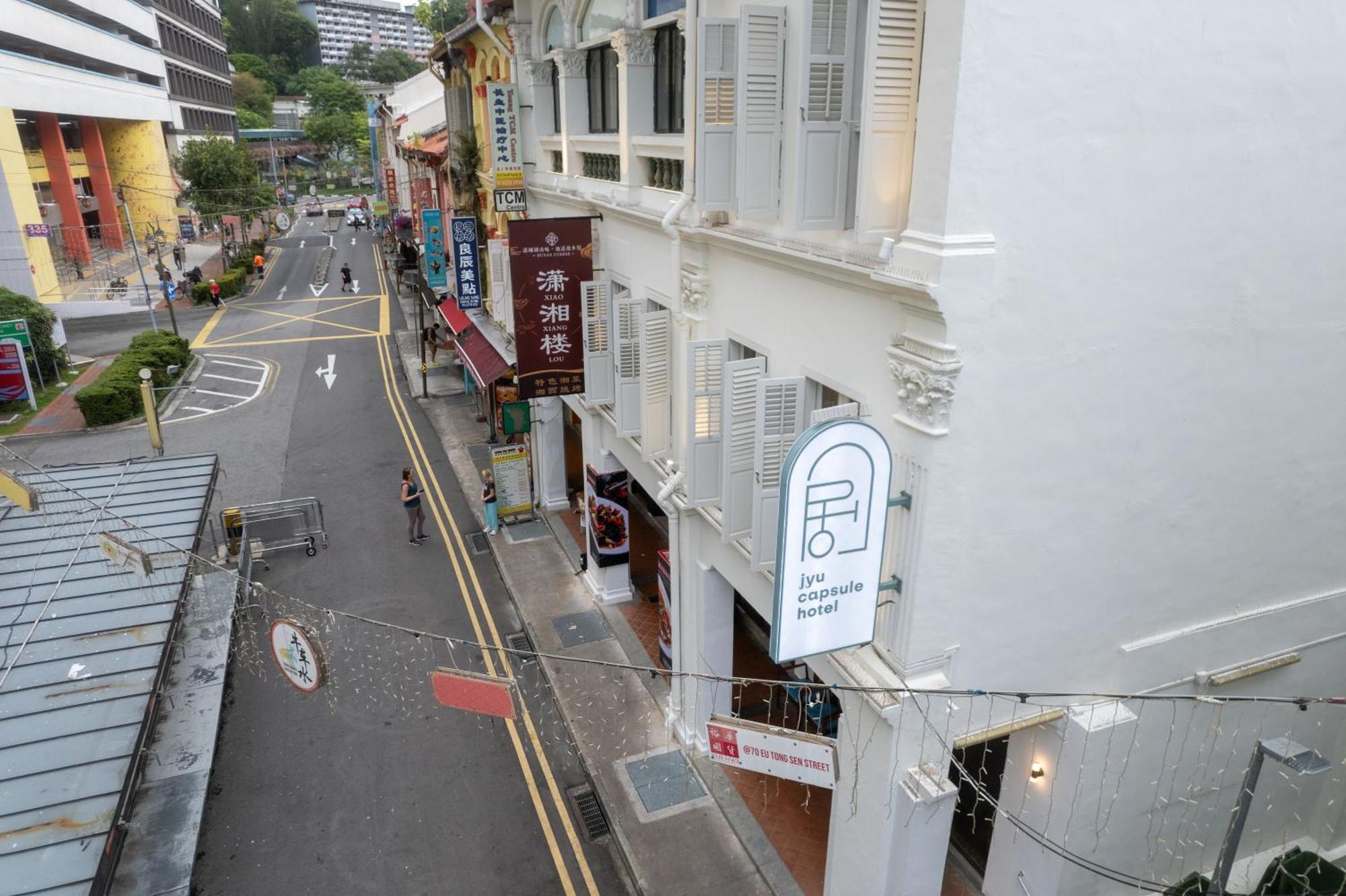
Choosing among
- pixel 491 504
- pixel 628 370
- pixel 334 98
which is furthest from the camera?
pixel 334 98

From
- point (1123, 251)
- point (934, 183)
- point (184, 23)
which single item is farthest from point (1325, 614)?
point (184, 23)

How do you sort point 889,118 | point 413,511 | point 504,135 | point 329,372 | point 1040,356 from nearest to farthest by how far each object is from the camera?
1. point 889,118
2. point 1040,356
3. point 504,135
4. point 413,511
5. point 329,372

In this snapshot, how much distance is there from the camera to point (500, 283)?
19328 millimetres

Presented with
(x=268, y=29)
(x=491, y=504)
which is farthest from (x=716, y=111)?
(x=268, y=29)

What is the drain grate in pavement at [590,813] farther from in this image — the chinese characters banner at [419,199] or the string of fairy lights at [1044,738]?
the chinese characters banner at [419,199]

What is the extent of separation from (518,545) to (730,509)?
10.3 meters

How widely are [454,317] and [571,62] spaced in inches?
481

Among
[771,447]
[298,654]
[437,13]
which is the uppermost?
[437,13]

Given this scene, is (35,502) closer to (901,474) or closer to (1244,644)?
(901,474)

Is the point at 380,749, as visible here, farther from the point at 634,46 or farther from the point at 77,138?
the point at 77,138

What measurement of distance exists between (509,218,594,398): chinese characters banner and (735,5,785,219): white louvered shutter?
5639 millimetres

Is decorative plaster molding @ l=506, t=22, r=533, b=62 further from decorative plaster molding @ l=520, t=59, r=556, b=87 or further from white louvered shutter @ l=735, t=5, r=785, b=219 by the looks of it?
white louvered shutter @ l=735, t=5, r=785, b=219

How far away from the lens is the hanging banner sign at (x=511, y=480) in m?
18.4

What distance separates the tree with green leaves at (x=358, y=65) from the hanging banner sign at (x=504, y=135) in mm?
150215
